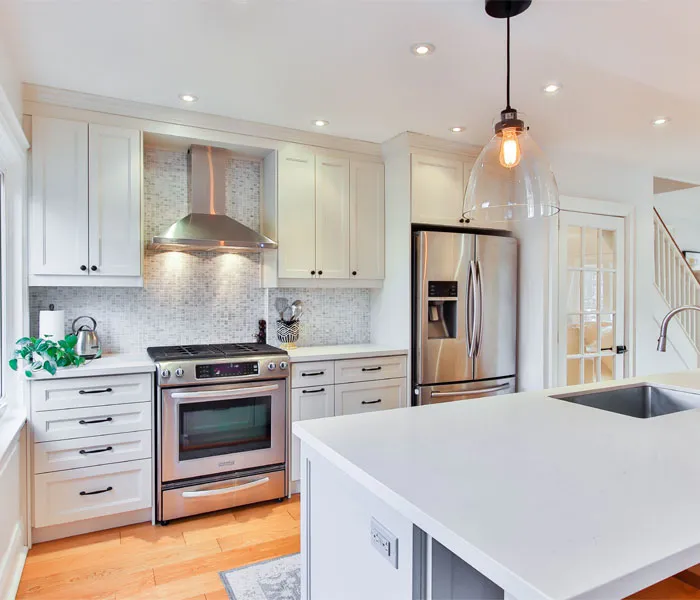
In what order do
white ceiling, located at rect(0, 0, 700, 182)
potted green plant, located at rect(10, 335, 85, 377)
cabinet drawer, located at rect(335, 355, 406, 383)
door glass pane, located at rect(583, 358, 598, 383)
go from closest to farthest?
white ceiling, located at rect(0, 0, 700, 182), potted green plant, located at rect(10, 335, 85, 377), cabinet drawer, located at rect(335, 355, 406, 383), door glass pane, located at rect(583, 358, 598, 383)

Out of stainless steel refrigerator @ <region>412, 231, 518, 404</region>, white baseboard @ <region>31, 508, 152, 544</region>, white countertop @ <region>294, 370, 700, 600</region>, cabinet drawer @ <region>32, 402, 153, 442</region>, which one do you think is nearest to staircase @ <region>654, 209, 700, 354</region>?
stainless steel refrigerator @ <region>412, 231, 518, 404</region>

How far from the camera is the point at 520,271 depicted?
13.1 feet

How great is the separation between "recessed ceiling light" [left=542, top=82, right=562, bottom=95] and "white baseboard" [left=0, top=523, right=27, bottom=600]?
3.47m

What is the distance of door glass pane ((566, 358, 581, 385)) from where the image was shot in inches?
155

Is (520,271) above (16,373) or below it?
above

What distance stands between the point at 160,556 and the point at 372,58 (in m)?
2.74

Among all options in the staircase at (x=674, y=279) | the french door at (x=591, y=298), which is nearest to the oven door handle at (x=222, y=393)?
Answer: the french door at (x=591, y=298)

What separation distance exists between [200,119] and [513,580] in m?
3.13

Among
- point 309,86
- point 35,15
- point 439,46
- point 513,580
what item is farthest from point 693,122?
point 35,15

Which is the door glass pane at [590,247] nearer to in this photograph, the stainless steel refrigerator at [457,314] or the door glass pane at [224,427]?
the stainless steel refrigerator at [457,314]

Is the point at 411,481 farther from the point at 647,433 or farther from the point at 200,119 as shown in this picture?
the point at 200,119

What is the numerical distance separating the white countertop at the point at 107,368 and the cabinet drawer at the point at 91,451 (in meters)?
0.36

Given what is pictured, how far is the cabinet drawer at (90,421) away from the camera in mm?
2582

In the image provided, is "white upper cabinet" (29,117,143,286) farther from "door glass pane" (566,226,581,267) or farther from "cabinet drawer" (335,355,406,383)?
"door glass pane" (566,226,581,267)
